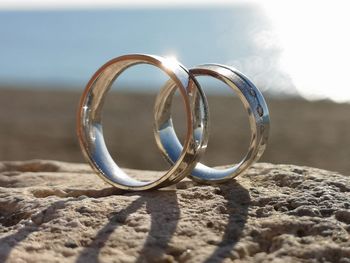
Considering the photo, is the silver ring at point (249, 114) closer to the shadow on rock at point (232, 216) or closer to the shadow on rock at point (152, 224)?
the shadow on rock at point (232, 216)

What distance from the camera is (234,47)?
13328mm

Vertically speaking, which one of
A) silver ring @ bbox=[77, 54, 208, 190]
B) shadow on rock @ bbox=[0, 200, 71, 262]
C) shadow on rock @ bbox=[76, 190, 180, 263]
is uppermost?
silver ring @ bbox=[77, 54, 208, 190]

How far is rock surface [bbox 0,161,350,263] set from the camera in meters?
2.16

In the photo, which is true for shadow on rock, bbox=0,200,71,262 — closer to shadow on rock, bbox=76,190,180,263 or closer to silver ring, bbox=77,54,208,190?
shadow on rock, bbox=76,190,180,263

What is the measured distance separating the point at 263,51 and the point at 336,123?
1859 mm

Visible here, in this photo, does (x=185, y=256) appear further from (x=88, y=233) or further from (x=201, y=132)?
(x=201, y=132)

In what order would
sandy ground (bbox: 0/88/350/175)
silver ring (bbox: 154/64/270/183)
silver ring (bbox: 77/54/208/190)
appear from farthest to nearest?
1. sandy ground (bbox: 0/88/350/175)
2. silver ring (bbox: 154/64/270/183)
3. silver ring (bbox: 77/54/208/190)

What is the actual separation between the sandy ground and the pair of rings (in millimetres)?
5084

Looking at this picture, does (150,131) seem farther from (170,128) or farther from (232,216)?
(232,216)

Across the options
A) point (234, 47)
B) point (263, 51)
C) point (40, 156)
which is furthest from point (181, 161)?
point (234, 47)

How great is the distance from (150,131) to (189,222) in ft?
27.0

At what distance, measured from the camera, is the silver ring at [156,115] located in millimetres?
2713

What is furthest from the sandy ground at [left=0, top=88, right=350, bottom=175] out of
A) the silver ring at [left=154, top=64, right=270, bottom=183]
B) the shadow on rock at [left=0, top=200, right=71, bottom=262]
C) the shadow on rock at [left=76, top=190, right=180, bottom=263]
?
the shadow on rock at [left=0, top=200, right=71, bottom=262]

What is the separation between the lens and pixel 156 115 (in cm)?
342
